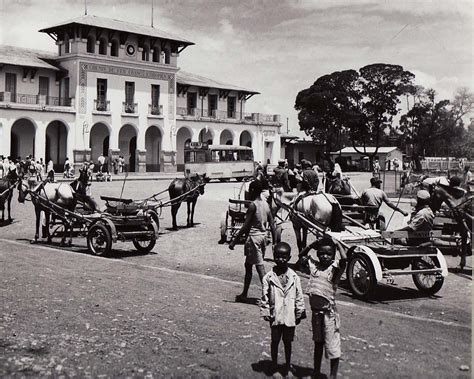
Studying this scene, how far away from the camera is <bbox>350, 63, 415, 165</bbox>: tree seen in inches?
346

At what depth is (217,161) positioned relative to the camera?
2886cm

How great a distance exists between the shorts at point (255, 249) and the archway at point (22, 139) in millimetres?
27453

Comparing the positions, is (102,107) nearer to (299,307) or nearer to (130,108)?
(130,108)

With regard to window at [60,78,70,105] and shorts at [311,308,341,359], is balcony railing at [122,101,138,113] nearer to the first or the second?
window at [60,78,70,105]

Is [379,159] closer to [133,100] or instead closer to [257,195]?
[257,195]

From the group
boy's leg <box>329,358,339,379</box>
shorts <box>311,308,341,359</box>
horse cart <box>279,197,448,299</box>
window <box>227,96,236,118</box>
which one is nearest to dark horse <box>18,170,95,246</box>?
horse cart <box>279,197,448,299</box>

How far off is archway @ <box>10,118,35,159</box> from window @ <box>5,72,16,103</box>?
1248 mm

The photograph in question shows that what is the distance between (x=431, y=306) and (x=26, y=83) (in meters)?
28.9

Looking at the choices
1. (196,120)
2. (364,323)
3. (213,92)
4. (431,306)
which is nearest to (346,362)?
(364,323)

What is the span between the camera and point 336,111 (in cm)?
1050

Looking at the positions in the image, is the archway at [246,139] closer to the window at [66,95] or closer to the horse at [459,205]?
the window at [66,95]

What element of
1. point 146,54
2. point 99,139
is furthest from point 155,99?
point 146,54

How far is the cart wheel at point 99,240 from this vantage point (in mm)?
10239

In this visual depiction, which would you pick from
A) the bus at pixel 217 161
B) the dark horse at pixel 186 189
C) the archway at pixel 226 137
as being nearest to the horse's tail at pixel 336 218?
the dark horse at pixel 186 189
